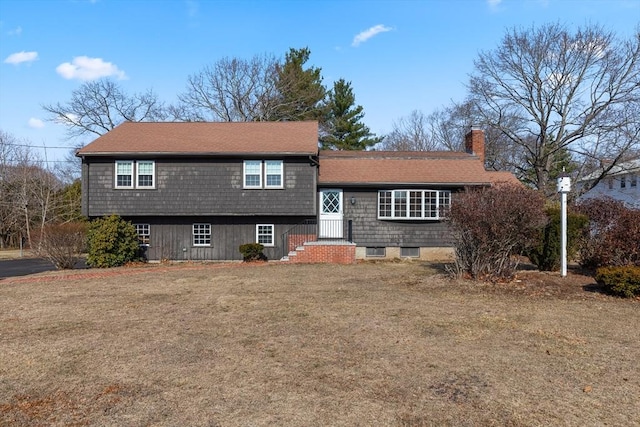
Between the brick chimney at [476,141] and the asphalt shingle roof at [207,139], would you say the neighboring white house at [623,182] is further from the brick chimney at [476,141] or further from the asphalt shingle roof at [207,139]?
the asphalt shingle roof at [207,139]

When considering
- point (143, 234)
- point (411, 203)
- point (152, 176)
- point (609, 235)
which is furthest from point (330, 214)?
point (609, 235)

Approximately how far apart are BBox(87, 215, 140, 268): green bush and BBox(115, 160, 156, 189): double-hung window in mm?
1597

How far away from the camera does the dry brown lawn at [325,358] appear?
3.97 metres

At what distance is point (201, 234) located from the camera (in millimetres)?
19281

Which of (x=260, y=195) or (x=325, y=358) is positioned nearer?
(x=325, y=358)

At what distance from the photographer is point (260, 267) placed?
50.1 feet

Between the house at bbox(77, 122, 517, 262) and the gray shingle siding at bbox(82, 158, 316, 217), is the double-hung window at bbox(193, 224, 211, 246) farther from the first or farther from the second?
the gray shingle siding at bbox(82, 158, 316, 217)

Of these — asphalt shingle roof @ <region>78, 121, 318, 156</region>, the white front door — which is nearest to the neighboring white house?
the white front door

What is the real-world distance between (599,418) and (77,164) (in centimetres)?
4646

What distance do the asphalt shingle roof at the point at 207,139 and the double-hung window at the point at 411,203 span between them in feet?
12.0

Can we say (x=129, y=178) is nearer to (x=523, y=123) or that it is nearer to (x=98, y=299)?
(x=98, y=299)

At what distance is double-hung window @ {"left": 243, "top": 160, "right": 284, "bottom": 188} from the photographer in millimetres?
18500

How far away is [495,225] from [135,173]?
1442 cm

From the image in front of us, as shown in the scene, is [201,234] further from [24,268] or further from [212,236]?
[24,268]
